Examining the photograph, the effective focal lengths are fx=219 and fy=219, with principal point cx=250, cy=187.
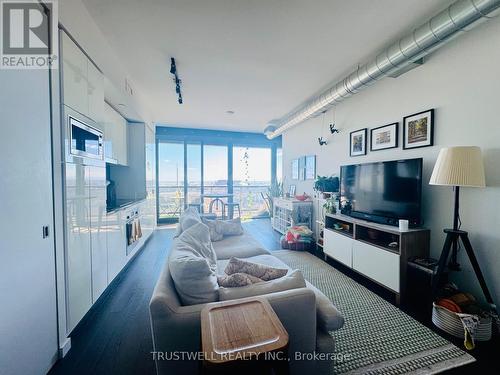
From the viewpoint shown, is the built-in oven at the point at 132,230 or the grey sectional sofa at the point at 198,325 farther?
the built-in oven at the point at 132,230

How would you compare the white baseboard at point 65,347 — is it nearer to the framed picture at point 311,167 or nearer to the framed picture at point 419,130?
the framed picture at point 419,130

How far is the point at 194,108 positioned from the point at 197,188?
260cm

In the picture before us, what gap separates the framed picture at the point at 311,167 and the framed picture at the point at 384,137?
149 centimetres

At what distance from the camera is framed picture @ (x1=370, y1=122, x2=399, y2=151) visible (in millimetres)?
2744

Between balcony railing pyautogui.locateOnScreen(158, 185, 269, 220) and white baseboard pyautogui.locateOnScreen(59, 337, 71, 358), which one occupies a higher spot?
balcony railing pyautogui.locateOnScreen(158, 185, 269, 220)

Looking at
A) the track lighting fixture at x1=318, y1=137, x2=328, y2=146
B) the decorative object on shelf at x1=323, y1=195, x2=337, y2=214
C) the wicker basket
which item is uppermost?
the track lighting fixture at x1=318, y1=137, x2=328, y2=146

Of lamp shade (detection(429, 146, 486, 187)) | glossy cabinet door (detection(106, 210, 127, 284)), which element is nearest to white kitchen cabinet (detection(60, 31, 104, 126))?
glossy cabinet door (detection(106, 210, 127, 284))

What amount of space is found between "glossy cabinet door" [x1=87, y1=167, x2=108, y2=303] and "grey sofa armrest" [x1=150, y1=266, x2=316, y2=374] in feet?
4.36

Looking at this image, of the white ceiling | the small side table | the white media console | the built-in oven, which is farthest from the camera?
the built-in oven

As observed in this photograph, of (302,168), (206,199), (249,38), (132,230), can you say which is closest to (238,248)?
(132,230)

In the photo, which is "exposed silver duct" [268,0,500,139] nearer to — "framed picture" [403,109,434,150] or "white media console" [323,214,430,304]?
"framed picture" [403,109,434,150]

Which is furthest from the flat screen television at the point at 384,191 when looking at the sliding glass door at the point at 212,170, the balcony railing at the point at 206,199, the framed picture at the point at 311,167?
the balcony railing at the point at 206,199

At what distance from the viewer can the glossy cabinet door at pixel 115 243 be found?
2.51 metres

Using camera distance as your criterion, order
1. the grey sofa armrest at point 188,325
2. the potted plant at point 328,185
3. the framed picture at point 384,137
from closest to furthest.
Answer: the grey sofa armrest at point 188,325 → the framed picture at point 384,137 → the potted plant at point 328,185
